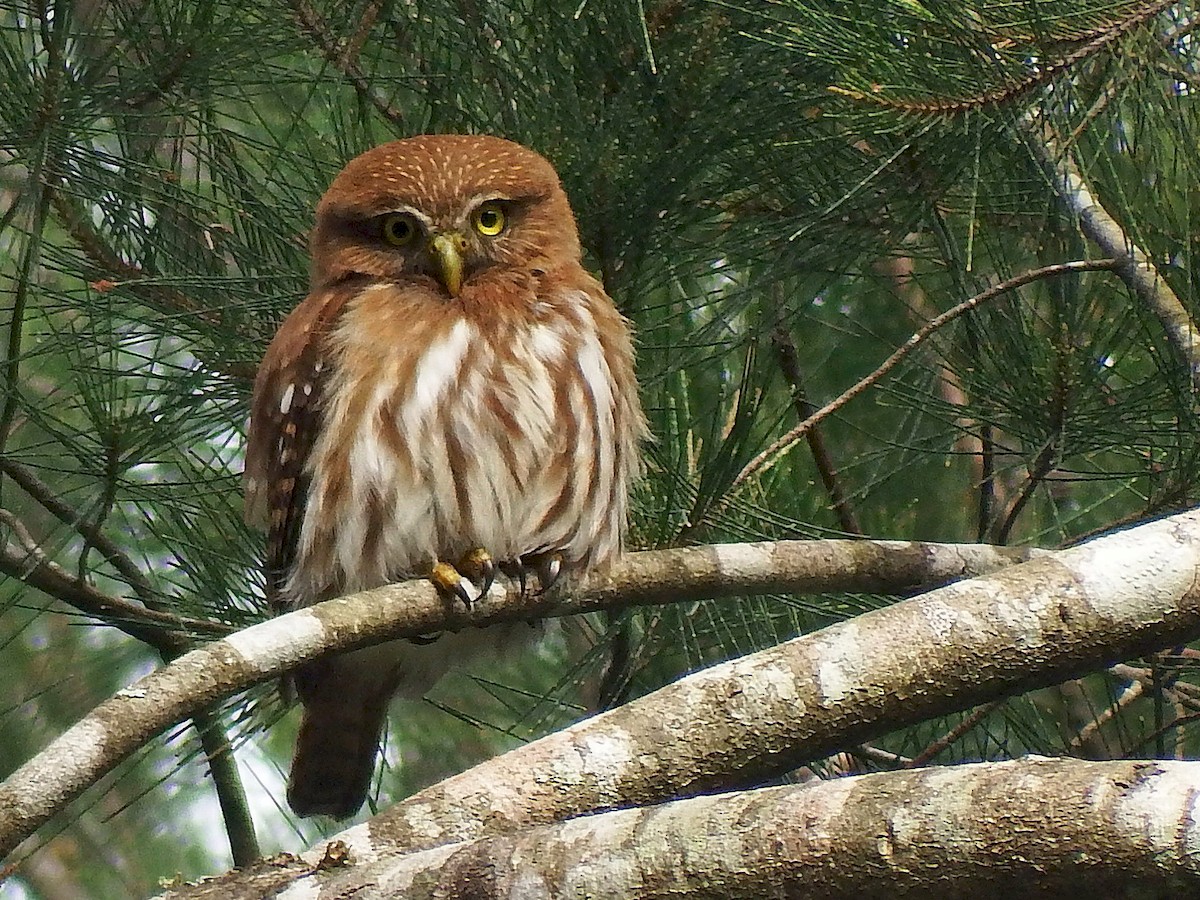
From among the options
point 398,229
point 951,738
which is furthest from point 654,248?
point 951,738

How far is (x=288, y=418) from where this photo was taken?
2623mm

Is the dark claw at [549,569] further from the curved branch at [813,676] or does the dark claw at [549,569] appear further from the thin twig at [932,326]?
the curved branch at [813,676]

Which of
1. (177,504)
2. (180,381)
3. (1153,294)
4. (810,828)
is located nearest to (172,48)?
(180,381)

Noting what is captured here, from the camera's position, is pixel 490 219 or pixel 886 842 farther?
pixel 490 219

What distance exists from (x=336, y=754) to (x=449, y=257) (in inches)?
43.1

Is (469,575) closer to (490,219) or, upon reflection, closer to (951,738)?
(490,219)

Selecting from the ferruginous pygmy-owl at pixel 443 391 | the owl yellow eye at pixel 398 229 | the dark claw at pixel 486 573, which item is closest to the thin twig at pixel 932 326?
the ferruginous pygmy-owl at pixel 443 391

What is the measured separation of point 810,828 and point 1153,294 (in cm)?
148

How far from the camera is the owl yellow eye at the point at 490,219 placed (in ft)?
8.83

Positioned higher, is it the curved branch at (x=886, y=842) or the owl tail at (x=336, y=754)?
the curved branch at (x=886, y=842)

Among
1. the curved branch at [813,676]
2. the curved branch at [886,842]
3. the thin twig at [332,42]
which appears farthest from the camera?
the thin twig at [332,42]

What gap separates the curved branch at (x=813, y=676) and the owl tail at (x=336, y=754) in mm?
1241

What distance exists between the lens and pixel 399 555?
2.50 meters

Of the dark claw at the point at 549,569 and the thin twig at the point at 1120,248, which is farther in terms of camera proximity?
the dark claw at the point at 549,569
